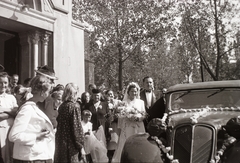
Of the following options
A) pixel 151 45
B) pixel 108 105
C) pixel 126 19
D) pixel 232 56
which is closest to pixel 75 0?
pixel 126 19

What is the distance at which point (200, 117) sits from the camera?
15.6 ft

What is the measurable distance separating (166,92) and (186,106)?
0.60 meters

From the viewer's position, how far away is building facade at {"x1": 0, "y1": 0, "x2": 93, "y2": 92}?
33.6 feet

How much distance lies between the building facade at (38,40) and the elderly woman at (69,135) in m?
5.72

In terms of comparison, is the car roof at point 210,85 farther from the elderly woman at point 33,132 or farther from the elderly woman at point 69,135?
the elderly woman at point 33,132

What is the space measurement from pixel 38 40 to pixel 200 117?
7.43 m

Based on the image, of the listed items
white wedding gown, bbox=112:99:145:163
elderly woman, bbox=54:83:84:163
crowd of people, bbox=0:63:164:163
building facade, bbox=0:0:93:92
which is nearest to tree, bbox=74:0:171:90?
building facade, bbox=0:0:93:92

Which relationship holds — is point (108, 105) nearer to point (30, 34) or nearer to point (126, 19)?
point (30, 34)

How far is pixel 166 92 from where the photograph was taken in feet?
19.6

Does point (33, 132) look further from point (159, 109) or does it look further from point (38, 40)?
point (38, 40)

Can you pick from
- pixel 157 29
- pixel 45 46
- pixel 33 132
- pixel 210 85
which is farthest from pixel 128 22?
pixel 33 132

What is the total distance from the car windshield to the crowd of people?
1.52 ft

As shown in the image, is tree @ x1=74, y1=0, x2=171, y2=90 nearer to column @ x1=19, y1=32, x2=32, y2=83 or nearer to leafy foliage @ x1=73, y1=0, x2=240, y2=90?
leafy foliage @ x1=73, y1=0, x2=240, y2=90

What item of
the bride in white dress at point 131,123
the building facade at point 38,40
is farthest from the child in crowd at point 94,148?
the building facade at point 38,40
